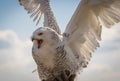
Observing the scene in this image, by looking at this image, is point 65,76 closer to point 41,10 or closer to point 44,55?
point 44,55

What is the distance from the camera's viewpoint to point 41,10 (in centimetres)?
660

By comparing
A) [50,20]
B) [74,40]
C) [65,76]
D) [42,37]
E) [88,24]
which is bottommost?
[65,76]

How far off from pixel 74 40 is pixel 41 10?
1.15m

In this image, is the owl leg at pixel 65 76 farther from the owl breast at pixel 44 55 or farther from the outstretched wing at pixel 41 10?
the outstretched wing at pixel 41 10

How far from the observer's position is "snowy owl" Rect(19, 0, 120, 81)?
511 centimetres

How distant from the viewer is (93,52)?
576 centimetres

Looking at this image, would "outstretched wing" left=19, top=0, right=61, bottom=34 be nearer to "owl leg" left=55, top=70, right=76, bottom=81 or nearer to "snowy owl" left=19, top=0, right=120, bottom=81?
"snowy owl" left=19, top=0, right=120, bottom=81

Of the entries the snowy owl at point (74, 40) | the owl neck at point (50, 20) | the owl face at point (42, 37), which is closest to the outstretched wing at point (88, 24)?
the snowy owl at point (74, 40)

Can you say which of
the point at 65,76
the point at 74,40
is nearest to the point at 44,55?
the point at 65,76

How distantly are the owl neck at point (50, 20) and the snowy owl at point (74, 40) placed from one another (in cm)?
2

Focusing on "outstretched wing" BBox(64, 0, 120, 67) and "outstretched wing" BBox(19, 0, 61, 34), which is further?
"outstretched wing" BBox(19, 0, 61, 34)

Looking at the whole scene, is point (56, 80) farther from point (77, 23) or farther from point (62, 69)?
point (77, 23)

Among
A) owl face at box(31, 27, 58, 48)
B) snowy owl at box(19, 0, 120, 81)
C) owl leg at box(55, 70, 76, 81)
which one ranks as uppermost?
owl face at box(31, 27, 58, 48)

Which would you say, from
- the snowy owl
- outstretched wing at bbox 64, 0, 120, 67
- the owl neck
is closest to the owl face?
the snowy owl
